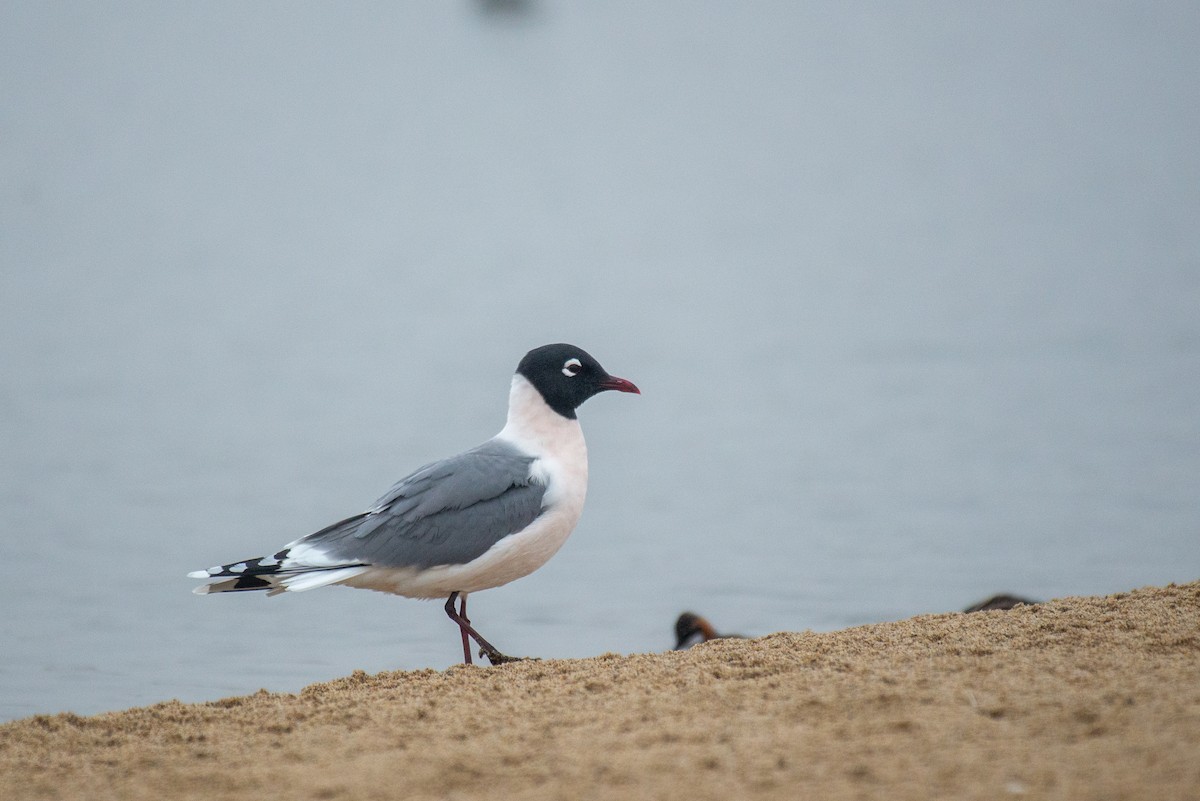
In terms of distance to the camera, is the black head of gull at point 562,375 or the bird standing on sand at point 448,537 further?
the black head of gull at point 562,375

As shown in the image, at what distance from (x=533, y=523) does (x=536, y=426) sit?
0.60 m

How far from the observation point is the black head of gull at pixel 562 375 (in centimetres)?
662

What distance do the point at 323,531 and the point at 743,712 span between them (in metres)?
2.58

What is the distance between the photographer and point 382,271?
20.9 meters

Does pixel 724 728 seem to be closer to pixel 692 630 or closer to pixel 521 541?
pixel 521 541

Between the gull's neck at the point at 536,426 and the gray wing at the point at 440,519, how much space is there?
34 cm

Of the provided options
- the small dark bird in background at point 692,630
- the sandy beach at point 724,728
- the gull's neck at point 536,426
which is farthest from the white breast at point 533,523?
the small dark bird in background at point 692,630

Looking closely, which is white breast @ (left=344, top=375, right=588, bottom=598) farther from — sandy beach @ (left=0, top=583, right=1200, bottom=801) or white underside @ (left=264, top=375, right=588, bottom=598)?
sandy beach @ (left=0, top=583, right=1200, bottom=801)

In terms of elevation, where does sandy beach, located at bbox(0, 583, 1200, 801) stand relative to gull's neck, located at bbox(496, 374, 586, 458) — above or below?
below

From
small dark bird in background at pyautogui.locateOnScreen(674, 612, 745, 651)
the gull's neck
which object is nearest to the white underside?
the gull's neck

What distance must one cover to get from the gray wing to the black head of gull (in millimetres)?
550

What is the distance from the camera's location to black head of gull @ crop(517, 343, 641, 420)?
662cm

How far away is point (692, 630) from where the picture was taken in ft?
25.2

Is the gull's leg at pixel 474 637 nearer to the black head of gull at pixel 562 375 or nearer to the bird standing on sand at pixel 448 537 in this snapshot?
the bird standing on sand at pixel 448 537
